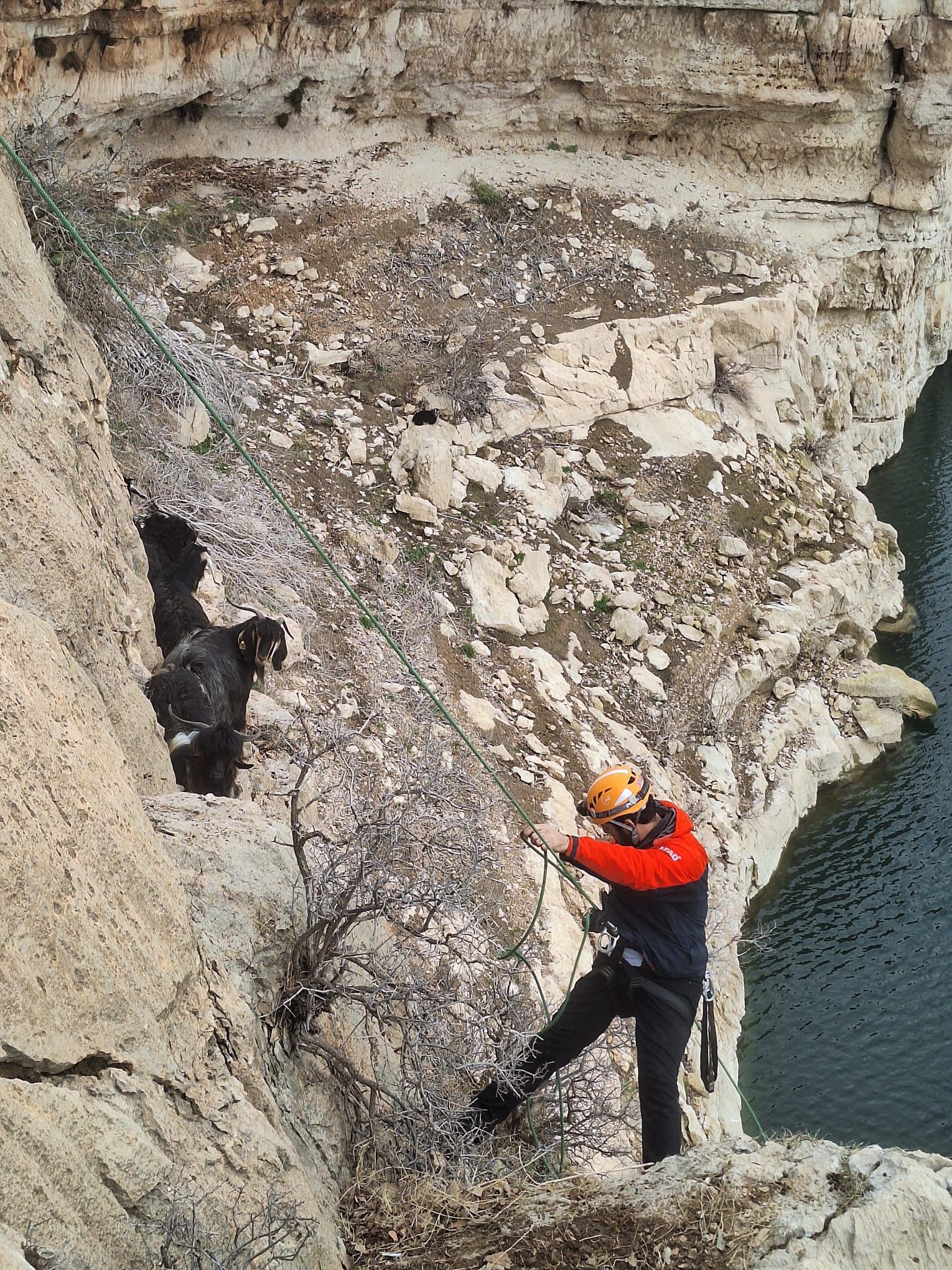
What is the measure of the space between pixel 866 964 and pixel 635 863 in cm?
763

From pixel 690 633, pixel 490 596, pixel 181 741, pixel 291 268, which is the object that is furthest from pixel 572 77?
pixel 181 741

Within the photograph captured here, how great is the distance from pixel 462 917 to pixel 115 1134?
14.5ft

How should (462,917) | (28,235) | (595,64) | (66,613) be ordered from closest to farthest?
(66,613) → (28,235) → (462,917) → (595,64)

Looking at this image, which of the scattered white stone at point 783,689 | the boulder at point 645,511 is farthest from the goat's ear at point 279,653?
the scattered white stone at point 783,689

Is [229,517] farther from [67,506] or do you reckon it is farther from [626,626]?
[67,506]

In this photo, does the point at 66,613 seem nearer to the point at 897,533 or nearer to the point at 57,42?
the point at 57,42

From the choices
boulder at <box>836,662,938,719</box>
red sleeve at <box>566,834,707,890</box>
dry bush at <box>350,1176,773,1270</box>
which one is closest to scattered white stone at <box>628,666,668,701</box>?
boulder at <box>836,662,938,719</box>

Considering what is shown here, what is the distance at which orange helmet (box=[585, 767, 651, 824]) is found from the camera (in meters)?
5.76

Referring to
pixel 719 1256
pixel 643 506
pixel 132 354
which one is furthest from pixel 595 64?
pixel 719 1256

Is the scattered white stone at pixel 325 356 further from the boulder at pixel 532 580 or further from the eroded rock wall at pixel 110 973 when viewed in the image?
the eroded rock wall at pixel 110 973

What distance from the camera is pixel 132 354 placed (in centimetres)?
1059

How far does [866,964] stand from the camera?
12.3m

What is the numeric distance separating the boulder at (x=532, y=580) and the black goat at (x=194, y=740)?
606 cm

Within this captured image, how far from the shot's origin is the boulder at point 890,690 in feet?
51.0
